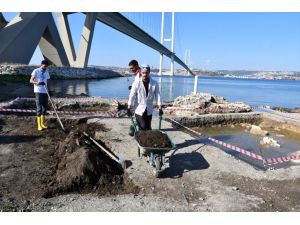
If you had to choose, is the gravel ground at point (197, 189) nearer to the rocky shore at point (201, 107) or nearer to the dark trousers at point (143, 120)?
the dark trousers at point (143, 120)

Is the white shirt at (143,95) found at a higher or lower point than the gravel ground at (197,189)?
higher

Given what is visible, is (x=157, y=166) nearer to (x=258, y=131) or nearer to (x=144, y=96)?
(x=144, y=96)

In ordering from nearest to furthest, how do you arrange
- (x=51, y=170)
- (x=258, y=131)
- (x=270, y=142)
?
(x=51, y=170), (x=270, y=142), (x=258, y=131)

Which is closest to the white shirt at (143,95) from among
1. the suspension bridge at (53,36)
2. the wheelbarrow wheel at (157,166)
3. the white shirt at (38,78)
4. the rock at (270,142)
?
the wheelbarrow wheel at (157,166)

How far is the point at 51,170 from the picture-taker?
5.42 m

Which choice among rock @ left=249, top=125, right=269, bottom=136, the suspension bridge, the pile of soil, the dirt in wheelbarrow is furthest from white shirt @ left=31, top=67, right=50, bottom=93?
the suspension bridge

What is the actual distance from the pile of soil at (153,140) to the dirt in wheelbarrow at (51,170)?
2.10 feet

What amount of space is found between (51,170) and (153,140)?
1.90 m

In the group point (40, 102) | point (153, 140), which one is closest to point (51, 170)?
point (153, 140)

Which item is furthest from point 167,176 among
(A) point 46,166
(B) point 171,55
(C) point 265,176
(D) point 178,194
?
(B) point 171,55

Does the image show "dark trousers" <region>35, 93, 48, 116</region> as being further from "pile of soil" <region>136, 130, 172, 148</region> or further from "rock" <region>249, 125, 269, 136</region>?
"rock" <region>249, 125, 269, 136</region>

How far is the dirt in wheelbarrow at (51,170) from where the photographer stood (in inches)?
176

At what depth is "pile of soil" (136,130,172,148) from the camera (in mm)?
5172

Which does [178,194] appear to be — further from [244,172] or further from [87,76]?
[87,76]
